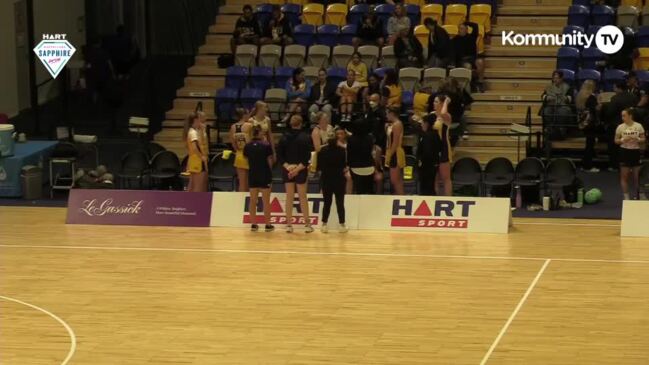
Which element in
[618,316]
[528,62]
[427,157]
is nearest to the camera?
[618,316]

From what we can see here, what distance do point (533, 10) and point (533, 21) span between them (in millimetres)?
259

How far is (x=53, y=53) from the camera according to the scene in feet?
91.4

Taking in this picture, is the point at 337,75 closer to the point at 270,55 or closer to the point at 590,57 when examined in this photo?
the point at 270,55

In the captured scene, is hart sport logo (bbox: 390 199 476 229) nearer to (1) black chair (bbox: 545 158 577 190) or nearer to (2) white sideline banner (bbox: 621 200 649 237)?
(2) white sideline banner (bbox: 621 200 649 237)

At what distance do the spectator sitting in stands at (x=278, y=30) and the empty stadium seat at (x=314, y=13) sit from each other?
0.73 m

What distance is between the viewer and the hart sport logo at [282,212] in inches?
774

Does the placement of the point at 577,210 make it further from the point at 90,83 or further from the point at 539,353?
the point at 90,83

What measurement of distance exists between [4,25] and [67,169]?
543 centimetres

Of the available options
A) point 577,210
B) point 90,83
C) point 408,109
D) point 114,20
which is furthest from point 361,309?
point 114,20

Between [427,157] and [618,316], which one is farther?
[427,157]

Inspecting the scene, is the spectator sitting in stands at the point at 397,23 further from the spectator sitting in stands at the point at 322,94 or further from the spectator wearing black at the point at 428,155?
the spectator wearing black at the point at 428,155

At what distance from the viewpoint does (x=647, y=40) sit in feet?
81.7

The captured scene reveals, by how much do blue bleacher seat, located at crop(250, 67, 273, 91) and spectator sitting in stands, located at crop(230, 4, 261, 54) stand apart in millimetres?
837

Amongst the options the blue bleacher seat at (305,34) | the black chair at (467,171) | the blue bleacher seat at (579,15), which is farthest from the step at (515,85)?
the black chair at (467,171)
